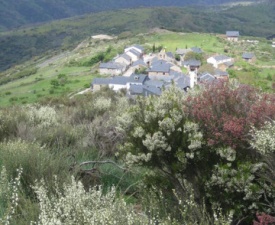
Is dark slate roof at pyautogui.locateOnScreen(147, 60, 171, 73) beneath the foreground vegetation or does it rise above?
beneath

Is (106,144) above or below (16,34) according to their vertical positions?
above

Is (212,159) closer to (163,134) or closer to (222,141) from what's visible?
(222,141)

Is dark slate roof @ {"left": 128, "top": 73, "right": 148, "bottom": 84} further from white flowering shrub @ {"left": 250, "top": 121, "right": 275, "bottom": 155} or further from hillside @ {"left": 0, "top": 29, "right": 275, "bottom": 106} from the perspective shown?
white flowering shrub @ {"left": 250, "top": 121, "right": 275, "bottom": 155}

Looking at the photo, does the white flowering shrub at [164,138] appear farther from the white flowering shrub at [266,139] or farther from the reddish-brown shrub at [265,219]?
the reddish-brown shrub at [265,219]

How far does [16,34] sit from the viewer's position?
196m

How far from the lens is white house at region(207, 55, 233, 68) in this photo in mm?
73062

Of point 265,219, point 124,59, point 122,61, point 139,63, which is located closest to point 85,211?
point 265,219

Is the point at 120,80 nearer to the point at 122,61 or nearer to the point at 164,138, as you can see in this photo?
the point at 122,61

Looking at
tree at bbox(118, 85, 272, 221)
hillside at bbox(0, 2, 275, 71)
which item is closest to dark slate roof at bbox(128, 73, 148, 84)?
tree at bbox(118, 85, 272, 221)

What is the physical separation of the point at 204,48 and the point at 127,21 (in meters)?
101

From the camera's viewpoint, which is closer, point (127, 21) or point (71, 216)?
point (71, 216)

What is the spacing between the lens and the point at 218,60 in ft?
244

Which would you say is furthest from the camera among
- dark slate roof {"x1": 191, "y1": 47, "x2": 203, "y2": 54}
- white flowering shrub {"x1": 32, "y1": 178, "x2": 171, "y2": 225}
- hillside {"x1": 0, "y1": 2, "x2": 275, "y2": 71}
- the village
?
hillside {"x1": 0, "y1": 2, "x2": 275, "y2": 71}

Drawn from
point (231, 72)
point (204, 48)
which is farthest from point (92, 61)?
point (231, 72)
